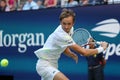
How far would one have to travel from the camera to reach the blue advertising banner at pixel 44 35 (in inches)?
462

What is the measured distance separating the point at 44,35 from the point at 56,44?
5.67m

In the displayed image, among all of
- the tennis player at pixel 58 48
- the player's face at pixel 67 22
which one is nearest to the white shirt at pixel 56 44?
the tennis player at pixel 58 48

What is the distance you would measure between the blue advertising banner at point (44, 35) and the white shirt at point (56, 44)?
4499 mm

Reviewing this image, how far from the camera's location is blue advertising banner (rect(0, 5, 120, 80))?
38.5 feet

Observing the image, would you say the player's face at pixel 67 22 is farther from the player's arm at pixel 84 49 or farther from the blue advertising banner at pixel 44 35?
the blue advertising banner at pixel 44 35

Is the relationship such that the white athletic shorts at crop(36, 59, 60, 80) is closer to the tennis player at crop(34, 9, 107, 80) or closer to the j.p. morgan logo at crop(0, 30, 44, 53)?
the tennis player at crop(34, 9, 107, 80)

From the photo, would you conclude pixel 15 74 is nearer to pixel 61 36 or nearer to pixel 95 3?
pixel 95 3

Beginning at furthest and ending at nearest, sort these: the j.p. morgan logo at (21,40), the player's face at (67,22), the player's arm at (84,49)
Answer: the j.p. morgan logo at (21,40), the player's arm at (84,49), the player's face at (67,22)

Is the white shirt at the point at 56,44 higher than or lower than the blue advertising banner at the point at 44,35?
higher

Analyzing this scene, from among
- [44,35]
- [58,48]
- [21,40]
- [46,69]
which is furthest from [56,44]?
[21,40]

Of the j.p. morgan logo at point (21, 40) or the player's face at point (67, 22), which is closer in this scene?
the player's face at point (67, 22)

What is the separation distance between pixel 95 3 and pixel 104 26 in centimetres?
66

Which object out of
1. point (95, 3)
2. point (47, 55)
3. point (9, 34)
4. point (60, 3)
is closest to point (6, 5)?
point (9, 34)

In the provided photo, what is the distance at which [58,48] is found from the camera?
7.36 metres
